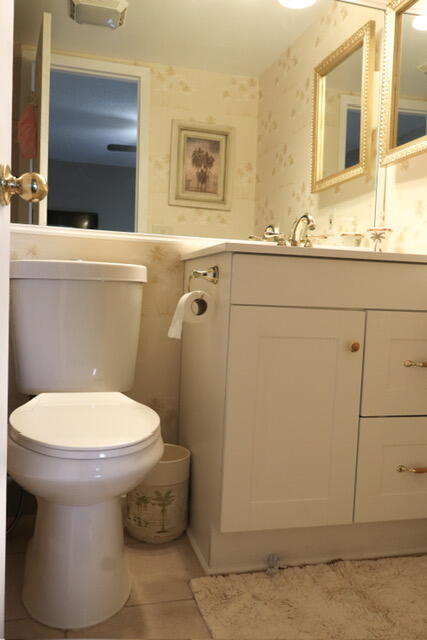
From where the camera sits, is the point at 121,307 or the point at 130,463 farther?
the point at 121,307

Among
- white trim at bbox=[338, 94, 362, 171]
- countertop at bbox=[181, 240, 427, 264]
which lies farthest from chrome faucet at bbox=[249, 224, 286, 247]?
countertop at bbox=[181, 240, 427, 264]

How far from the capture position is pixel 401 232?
1785mm

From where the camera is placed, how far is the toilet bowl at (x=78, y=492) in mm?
1077

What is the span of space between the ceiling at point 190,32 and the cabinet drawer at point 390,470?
4.29 feet

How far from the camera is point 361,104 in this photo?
6.23 ft

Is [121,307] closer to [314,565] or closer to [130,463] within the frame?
[130,463]

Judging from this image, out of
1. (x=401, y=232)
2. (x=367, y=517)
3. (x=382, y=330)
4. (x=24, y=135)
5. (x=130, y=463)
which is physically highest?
(x=24, y=135)

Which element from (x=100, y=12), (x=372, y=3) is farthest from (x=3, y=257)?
(x=372, y=3)

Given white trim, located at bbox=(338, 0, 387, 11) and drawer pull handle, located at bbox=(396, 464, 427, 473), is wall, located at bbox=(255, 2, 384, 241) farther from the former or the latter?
drawer pull handle, located at bbox=(396, 464, 427, 473)

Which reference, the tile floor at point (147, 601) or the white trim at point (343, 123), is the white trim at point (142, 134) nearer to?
the white trim at point (343, 123)

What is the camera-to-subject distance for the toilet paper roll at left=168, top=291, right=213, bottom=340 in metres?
1.44

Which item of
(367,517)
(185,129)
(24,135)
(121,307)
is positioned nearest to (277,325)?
(121,307)

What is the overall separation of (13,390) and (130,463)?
740 mm

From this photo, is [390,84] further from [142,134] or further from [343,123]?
[142,134]
